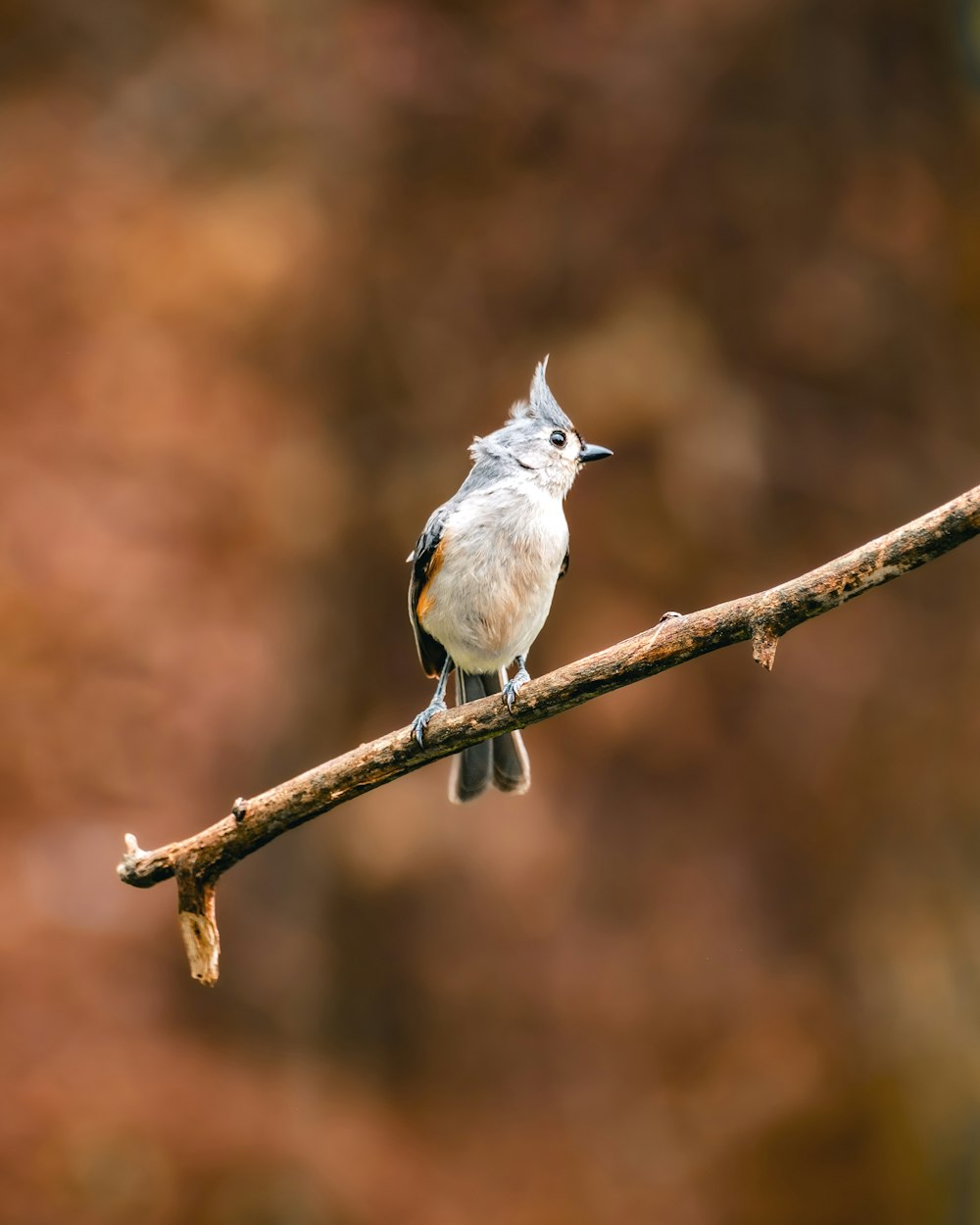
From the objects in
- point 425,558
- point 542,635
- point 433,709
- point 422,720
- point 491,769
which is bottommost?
point 422,720

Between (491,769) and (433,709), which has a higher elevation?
(491,769)

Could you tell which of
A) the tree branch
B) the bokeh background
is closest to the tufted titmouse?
the tree branch

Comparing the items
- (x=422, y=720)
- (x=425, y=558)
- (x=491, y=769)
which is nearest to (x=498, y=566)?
(x=425, y=558)

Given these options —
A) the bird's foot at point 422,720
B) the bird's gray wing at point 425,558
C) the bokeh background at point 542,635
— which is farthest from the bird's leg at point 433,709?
the bokeh background at point 542,635

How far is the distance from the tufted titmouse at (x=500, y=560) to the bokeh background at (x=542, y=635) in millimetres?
2621

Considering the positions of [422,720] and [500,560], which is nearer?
[422,720]

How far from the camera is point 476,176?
23.8 ft

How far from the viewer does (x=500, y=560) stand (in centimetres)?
383

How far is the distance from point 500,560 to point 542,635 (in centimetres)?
318

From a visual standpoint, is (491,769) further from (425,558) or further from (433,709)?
(425,558)

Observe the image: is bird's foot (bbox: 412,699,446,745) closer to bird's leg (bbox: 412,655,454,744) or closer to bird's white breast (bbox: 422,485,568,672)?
bird's leg (bbox: 412,655,454,744)

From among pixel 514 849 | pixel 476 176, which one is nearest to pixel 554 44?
pixel 476 176

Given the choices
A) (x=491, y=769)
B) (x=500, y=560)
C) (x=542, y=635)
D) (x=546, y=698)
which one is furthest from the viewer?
(x=542, y=635)

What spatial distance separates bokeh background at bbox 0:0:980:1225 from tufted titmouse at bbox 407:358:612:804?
2621 mm
